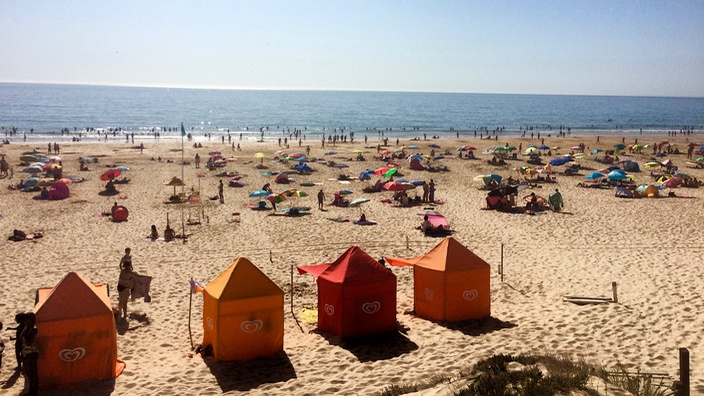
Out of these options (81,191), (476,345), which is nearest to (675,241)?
(476,345)

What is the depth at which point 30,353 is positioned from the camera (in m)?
7.85

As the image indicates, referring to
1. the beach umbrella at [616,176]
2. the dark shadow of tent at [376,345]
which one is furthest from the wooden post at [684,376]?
the beach umbrella at [616,176]

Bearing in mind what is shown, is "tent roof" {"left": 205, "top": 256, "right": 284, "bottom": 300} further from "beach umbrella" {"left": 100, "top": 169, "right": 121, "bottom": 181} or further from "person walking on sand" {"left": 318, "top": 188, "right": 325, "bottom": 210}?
"beach umbrella" {"left": 100, "top": 169, "right": 121, "bottom": 181}

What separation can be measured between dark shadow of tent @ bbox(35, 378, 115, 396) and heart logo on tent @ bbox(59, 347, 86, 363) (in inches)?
15.8

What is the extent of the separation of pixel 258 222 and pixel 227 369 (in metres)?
13.1

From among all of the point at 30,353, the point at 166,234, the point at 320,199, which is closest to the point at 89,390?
the point at 30,353

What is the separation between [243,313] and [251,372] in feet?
3.02

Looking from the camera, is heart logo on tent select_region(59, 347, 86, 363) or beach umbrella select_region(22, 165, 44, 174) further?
beach umbrella select_region(22, 165, 44, 174)

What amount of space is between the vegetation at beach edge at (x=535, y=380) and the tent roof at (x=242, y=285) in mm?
2623

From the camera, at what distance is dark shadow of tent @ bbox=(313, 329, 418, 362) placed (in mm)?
9531

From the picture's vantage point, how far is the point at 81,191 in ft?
95.1

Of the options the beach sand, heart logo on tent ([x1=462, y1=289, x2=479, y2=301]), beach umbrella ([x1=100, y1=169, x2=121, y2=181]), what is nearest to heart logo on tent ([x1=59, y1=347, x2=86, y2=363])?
the beach sand

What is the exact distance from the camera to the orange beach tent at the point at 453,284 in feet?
36.1

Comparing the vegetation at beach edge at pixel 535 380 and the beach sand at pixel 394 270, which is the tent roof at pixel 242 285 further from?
the vegetation at beach edge at pixel 535 380
